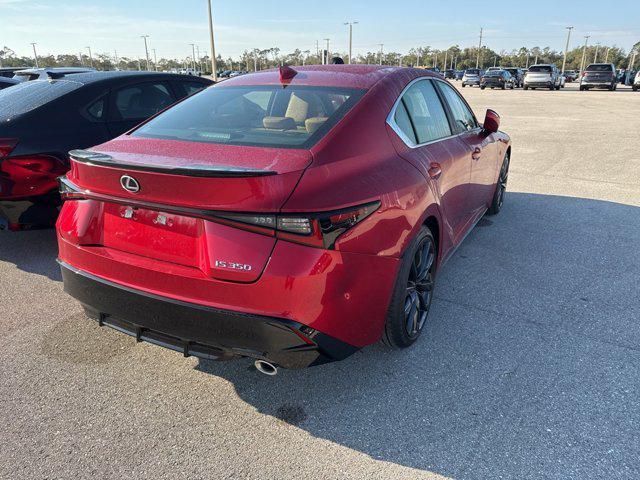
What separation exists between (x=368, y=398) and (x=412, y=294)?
712mm

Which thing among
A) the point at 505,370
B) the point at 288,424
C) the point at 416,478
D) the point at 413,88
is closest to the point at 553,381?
the point at 505,370

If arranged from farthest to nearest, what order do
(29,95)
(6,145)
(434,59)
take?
(434,59), (29,95), (6,145)

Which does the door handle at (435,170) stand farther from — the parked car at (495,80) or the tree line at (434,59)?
the tree line at (434,59)

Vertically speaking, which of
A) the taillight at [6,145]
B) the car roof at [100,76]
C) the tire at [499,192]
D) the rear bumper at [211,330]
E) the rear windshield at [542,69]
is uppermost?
the car roof at [100,76]

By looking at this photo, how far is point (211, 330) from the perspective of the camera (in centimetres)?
214

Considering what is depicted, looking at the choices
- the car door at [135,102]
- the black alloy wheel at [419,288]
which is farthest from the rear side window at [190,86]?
the black alloy wheel at [419,288]

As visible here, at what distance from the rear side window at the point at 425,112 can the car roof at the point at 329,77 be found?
157 mm

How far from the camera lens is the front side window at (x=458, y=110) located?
4.00m

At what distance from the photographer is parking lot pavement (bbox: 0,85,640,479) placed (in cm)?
218

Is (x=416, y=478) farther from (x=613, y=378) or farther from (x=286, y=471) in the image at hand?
(x=613, y=378)

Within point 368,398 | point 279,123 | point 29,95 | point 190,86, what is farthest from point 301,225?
point 190,86

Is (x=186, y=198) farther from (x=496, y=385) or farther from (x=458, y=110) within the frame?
(x=458, y=110)

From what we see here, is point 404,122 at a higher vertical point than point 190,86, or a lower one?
lower

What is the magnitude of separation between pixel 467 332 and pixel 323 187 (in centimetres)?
168
